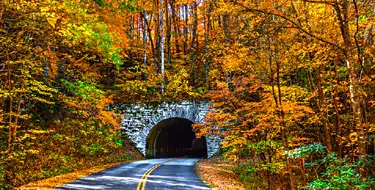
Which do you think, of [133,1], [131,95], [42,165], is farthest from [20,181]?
[131,95]

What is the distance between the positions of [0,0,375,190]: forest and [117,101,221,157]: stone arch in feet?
2.39

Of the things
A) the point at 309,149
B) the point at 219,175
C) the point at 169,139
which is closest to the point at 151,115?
the point at 169,139

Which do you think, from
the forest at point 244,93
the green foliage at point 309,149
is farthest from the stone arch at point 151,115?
the green foliage at point 309,149

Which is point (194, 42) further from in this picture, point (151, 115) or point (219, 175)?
point (219, 175)

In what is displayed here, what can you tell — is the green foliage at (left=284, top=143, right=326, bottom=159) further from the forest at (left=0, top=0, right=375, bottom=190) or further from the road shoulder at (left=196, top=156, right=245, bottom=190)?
the road shoulder at (left=196, top=156, right=245, bottom=190)

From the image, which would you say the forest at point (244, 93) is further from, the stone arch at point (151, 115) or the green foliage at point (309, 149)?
the stone arch at point (151, 115)

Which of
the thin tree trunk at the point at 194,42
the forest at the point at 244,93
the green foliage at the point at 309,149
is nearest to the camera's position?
the green foliage at the point at 309,149

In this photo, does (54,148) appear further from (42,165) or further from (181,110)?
(181,110)

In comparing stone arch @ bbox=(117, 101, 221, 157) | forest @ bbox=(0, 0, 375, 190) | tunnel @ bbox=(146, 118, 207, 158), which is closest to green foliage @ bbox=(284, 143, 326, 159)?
forest @ bbox=(0, 0, 375, 190)

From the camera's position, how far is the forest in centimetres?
653

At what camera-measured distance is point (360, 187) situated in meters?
4.18

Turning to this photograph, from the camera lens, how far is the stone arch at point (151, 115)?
19.8 m

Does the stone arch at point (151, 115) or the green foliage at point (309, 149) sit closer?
Result: the green foliage at point (309, 149)

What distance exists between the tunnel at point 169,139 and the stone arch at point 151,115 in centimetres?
60
